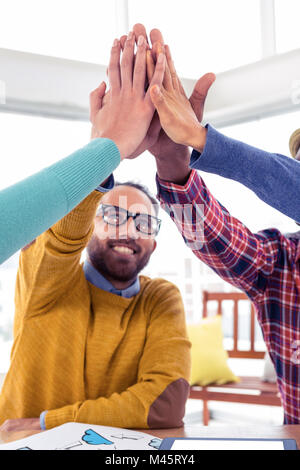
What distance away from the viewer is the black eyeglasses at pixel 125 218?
1.16 m

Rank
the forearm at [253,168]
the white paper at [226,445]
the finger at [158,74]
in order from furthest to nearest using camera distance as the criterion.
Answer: the finger at [158,74] → the forearm at [253,168] → the white paper at [226,445]

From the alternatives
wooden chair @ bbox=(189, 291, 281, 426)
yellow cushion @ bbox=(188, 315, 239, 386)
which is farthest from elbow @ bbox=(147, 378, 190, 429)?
yellow cushion @ bbox=(188, 315, 239, 386)

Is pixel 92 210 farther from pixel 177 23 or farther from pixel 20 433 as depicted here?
pixel 177 23

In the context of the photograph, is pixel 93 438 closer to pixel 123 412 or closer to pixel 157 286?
pixel 123 412

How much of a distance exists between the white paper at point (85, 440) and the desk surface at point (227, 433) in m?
0.04

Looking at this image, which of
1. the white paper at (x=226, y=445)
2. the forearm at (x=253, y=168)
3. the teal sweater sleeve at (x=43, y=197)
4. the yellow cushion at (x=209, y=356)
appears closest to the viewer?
the teal sweater sleeve at (x=43, y=197)

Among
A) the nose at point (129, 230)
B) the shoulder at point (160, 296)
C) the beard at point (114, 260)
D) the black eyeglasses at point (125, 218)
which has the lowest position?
A: the shoulder at point (160, 296)

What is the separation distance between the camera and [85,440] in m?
0.74

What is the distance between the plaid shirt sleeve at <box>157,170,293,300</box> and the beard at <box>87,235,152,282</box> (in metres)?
0.16

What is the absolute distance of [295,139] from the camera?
3.83 ft

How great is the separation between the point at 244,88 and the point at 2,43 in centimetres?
152

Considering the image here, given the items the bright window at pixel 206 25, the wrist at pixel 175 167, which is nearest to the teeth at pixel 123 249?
the wrist at pixel 175 167

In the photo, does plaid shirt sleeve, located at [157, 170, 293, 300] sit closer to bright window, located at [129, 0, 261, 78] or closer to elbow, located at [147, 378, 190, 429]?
elbow, located at [147, 378, 190, 429]

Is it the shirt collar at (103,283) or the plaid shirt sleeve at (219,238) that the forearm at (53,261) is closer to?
the shirt collar at (103,283)
